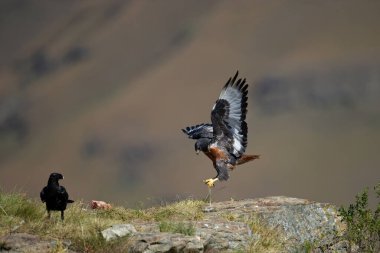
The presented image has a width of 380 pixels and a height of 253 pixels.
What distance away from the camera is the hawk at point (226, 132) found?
16312 mm

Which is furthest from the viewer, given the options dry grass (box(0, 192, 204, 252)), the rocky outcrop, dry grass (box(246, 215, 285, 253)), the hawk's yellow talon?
the hawk's yellow talon

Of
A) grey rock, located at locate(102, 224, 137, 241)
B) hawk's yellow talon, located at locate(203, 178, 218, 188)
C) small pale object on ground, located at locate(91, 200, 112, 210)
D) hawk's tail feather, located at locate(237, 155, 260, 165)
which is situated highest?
hawk's tail feather, located at locate(237, 155, 260, 165)

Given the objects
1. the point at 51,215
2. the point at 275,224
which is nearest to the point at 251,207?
the point at 275,224

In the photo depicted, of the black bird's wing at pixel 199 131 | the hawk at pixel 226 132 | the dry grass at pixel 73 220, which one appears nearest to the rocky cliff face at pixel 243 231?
the dry grass at pixel 73 220

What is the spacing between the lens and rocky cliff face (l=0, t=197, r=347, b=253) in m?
11.3

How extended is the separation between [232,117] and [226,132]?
515mm

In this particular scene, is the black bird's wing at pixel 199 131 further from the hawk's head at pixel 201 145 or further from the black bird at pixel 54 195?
the black bird at pixel 54 195

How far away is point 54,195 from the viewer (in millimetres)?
12133

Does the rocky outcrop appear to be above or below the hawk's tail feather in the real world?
below

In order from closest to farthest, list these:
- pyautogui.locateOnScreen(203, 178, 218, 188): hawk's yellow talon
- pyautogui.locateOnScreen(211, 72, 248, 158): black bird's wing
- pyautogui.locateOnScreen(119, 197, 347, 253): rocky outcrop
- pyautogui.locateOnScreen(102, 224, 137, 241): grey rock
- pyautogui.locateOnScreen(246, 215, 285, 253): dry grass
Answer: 1. pyautogui.locateOnScreen(102, 224, 137, 241): grey rock
2. pyautogui.locateOnScreen(119, 197, 347, 253): rocky outcrop
3. pyautogui.locateOnScreen(246, 215, 285, 253): dry grass
4. pyautogui.locateOnScreen(203, 178, 218, 188): hawk's yellow talon
5. pyautogui.locateOnScreen(211, 72, 248, 158): black bird's wing

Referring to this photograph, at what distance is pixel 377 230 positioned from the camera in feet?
45.0

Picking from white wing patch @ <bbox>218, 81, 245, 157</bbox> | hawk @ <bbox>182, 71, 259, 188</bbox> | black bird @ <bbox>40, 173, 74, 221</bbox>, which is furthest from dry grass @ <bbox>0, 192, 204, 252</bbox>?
white wing patch @ <bbox>218, 81, 245, 157</bbox>

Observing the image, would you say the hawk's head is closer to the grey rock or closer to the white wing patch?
the white wing patch

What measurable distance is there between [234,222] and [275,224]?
119 cm
